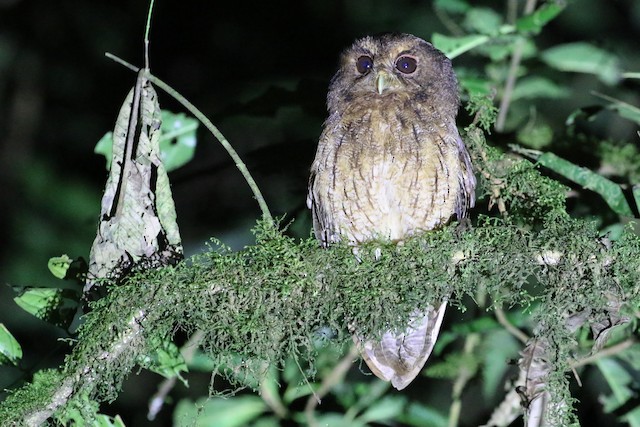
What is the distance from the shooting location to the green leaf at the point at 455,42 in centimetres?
301

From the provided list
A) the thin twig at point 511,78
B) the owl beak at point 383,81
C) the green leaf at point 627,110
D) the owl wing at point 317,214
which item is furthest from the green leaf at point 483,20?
the owl wing at point 317,214

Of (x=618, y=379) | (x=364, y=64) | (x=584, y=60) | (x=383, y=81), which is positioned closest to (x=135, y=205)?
(x=383, y=81)

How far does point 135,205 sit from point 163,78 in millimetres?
3292

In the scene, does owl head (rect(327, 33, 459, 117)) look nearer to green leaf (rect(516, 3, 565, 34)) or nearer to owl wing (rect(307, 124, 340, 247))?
owl wing (rect(307, 124, 340, 247))

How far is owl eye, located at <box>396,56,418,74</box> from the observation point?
306 centimetres

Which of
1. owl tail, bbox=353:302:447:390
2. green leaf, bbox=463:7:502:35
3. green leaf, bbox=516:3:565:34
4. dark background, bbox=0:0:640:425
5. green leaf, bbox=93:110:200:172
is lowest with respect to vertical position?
owl tail, bbox=353:302:447:390

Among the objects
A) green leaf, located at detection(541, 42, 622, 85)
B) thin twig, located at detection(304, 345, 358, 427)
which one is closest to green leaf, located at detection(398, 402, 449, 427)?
thin twig, located at detection(304, 345, 358, 427)

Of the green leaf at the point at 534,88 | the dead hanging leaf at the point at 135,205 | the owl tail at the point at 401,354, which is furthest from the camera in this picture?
the green leaf at the point at 534,88

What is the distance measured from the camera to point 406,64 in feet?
10.0

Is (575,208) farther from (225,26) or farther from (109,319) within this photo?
(225,26)

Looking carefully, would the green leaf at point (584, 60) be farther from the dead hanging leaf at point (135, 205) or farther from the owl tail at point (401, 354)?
the dead hanging leaf at point (135, 205)

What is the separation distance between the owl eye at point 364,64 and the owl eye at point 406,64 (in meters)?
0.12

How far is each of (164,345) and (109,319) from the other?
29 centimetres

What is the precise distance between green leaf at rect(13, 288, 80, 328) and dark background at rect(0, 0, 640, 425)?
157cm
